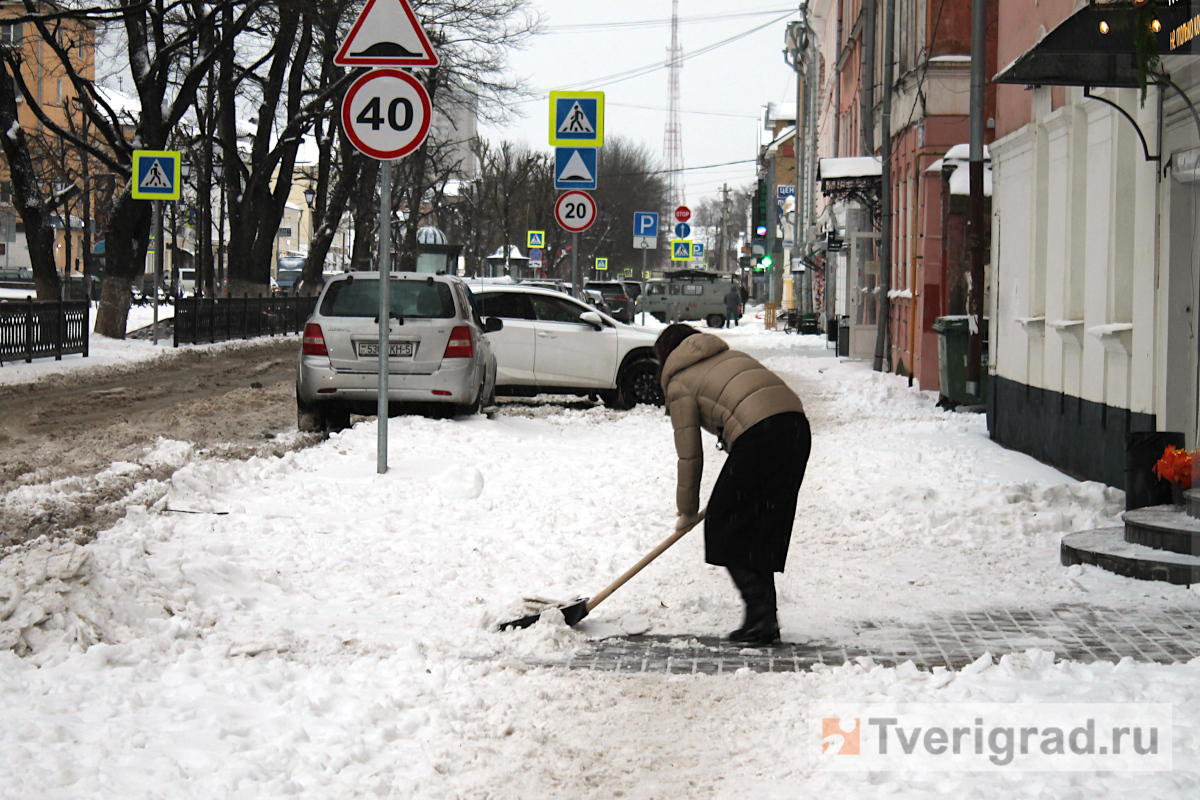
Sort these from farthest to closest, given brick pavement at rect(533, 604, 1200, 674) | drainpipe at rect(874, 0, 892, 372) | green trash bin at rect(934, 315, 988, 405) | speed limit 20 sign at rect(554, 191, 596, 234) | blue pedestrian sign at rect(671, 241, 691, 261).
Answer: blue pedestrian sign at rect(671, 241, 691, 261) → drainpipe at rect(874, 0, 892, 372) → speed limit 20 sign at rect(554, 191, 596, 234) → green trash bin at rect(934, 315, 988, 405) → brick pavement at rect(533, 604, 1200, 674)

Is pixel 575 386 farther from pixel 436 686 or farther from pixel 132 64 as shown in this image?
pixel 132 64

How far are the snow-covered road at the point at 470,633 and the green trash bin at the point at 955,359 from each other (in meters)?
5.67

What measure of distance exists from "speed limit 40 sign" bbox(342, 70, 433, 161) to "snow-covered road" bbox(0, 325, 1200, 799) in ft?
7.79

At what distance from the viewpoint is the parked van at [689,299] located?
58500mm

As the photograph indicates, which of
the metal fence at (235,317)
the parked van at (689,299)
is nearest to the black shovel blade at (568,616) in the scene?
the metal fence at (235,317)

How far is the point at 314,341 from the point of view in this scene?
42.9 ft

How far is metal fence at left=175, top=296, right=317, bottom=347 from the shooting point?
2798cm

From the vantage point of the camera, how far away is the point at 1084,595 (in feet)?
22.1

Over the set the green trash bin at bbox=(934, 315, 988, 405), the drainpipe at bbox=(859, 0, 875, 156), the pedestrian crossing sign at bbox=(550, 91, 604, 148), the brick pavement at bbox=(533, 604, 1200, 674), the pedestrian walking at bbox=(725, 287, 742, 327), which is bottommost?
the brick pavement at bbox=(533, 604, 1200, 674)

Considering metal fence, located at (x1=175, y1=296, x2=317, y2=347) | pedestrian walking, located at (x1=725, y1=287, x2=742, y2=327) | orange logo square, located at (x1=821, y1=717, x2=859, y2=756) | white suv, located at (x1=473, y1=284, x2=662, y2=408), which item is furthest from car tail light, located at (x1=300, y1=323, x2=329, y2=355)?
pedestrian walking, located at (x1=725, y1=287, x2=742, y2=327)

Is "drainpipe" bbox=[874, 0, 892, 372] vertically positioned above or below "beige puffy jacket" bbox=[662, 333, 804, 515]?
above

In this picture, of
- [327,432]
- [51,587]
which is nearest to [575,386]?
[327,432]

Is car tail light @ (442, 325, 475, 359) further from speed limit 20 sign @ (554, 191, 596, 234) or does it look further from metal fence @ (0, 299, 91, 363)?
metal fence @ (0, 299, 91, 363)

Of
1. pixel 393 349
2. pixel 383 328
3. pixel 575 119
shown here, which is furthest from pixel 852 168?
pixel 383 328
